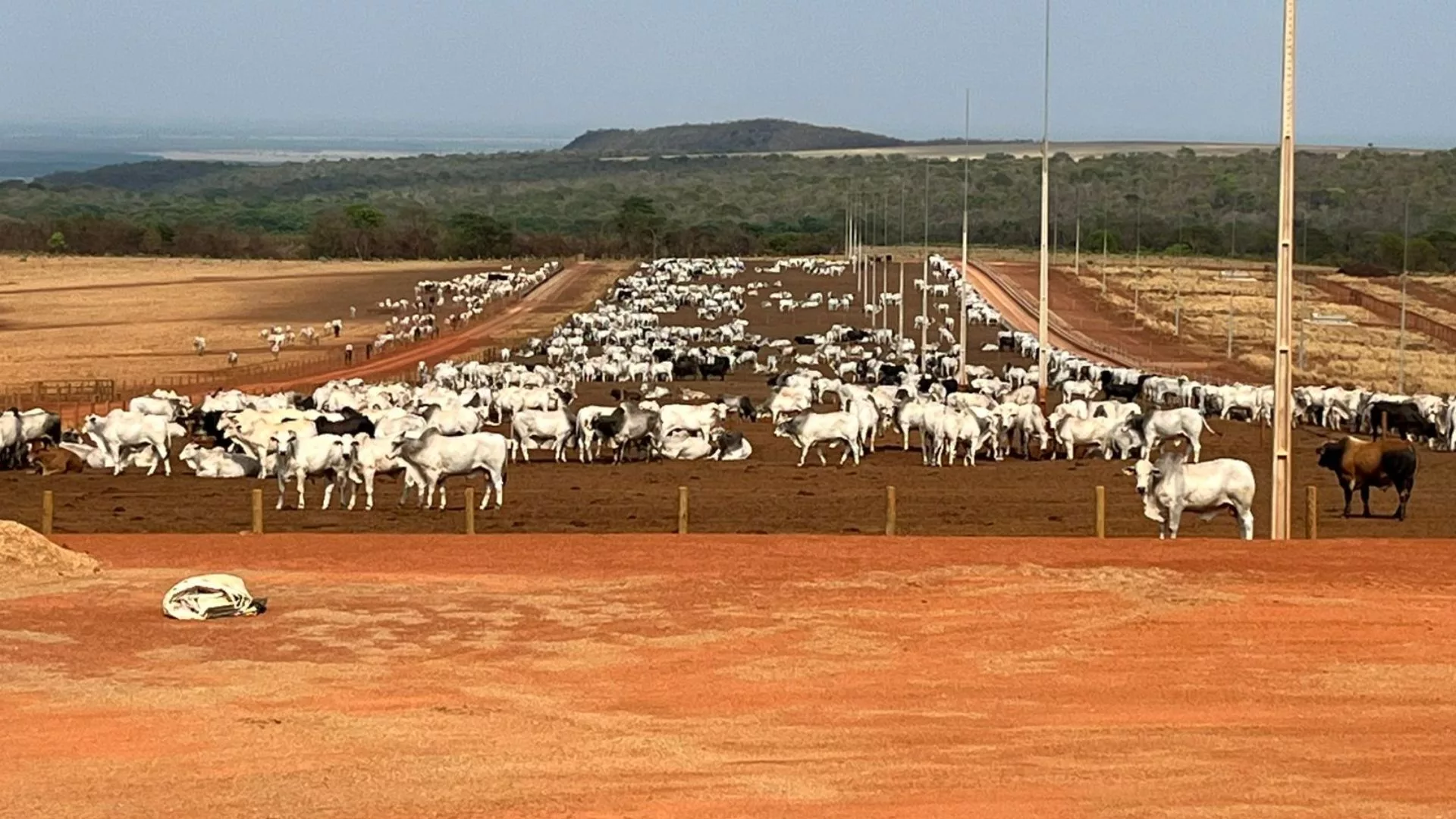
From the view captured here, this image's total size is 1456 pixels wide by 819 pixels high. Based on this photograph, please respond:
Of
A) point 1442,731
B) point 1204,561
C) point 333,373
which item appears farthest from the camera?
point 333,373

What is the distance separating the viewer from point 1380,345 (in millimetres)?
95625

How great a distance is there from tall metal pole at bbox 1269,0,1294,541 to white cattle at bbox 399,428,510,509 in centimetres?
1230

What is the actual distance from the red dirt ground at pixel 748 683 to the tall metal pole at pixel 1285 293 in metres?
0.92

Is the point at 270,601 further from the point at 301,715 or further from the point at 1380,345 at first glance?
the point at 1380,345

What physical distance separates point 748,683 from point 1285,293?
39.9 feet

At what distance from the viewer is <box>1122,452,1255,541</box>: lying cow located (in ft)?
96.9

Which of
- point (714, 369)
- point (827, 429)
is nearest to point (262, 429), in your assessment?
point (827, 429)

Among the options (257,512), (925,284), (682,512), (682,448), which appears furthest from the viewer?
(925,284)

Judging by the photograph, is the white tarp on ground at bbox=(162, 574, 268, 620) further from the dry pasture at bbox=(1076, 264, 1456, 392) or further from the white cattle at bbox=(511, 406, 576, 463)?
the dry pasture at bbox=(1076, 264, 1456, 392)

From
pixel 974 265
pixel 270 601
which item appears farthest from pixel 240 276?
pixel 270 601

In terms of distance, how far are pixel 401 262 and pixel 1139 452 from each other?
4875 inches

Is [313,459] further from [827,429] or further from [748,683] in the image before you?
[748,683]

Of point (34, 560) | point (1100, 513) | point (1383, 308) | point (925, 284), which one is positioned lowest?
point (34, 560)

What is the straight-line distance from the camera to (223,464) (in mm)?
40312
